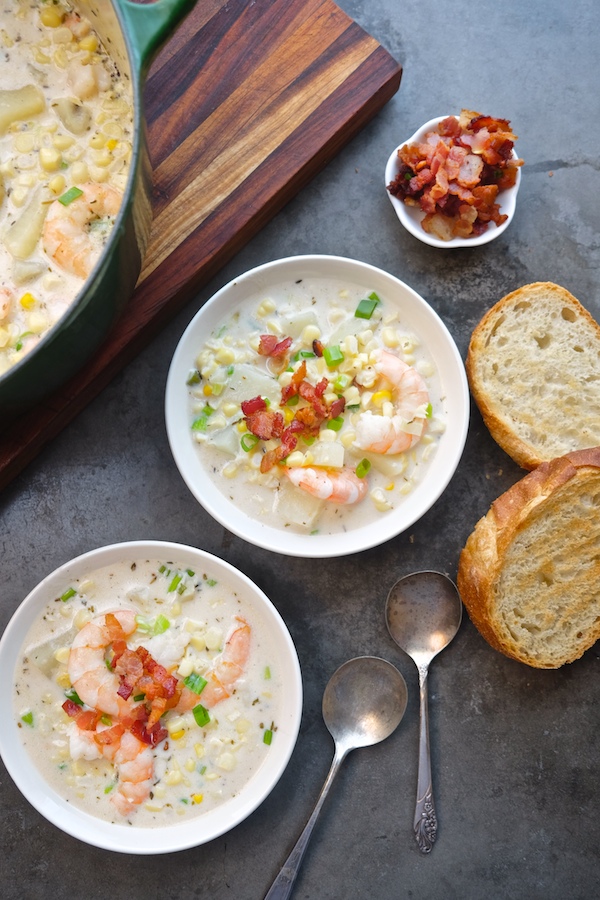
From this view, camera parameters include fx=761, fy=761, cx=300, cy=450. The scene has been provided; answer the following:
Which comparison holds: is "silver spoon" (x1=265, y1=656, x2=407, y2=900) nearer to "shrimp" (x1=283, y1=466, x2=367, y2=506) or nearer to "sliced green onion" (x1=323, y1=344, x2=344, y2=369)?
"shrimp" (x1=283, y1=466, x2=367, y2=506)

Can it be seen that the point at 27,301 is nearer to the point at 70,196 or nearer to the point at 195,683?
the point at 70,196

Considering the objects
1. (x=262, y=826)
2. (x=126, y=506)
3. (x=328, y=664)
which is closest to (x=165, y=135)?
(x=126, y=506)

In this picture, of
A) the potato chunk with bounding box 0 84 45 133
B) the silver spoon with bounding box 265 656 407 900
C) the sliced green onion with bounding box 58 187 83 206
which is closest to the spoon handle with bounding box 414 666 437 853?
the silver spoon with bounding box 265 656 407 900

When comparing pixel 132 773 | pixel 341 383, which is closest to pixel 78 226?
pixel 341 383

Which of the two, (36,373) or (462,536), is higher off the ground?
(36,373)

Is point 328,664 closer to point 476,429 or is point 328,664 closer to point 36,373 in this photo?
point 476,429

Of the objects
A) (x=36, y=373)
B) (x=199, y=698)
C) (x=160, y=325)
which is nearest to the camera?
(x=36, y=373)
